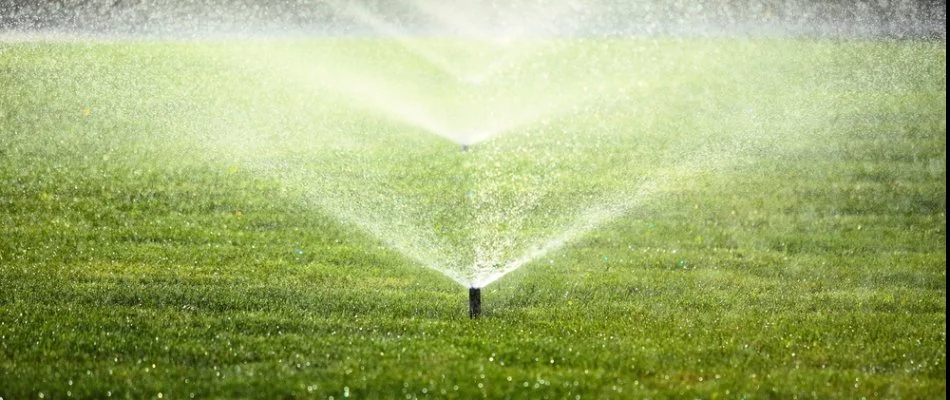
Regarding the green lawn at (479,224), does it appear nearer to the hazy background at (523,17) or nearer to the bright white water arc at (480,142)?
the bright white water arc at (480,142)

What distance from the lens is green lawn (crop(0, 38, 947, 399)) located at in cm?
548

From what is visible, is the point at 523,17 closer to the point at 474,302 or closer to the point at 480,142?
the point at 480,142

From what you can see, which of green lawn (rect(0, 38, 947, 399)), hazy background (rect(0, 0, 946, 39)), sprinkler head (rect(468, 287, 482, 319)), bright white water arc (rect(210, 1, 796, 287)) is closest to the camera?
green lawn (rect(0, 38, 947, 399))

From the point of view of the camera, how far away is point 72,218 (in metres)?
8.81

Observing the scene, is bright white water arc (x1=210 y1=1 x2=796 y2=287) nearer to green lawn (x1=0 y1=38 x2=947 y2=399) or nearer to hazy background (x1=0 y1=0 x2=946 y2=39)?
green lawn (x1=0 y1=38 x2=947 y2=399)

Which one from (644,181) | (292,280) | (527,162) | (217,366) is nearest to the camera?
(217,366)

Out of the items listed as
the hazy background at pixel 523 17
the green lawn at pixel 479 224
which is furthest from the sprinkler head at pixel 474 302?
the hazy background at pixel 523 17

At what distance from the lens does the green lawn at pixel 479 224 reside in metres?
5.48

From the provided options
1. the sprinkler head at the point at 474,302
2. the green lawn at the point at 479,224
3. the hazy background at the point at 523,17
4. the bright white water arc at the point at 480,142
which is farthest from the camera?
the hazy background at the point at 523,17

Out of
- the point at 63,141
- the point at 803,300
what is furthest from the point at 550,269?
the point at 63,141

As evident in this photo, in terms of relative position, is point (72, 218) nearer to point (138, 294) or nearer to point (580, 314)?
point (138, 294)

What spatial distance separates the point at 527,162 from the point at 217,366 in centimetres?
701

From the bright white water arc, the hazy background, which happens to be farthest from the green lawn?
the hazy background

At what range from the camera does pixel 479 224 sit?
30.1ft
